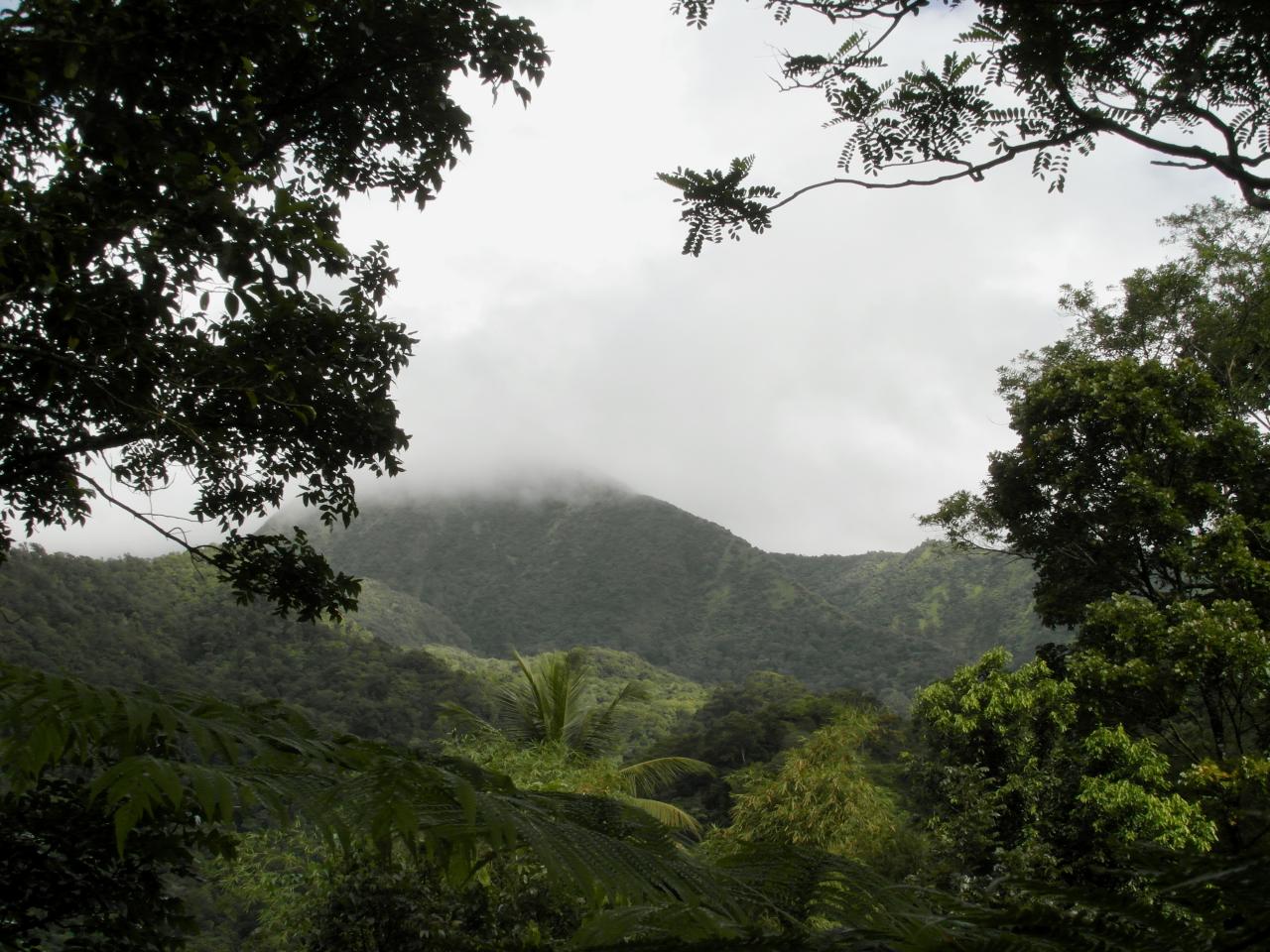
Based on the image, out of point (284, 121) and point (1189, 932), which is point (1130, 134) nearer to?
point (1189, 932)

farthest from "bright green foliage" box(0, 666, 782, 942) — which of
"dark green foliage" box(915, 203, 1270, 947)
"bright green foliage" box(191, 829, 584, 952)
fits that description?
"dark green foliage" box(915, 203, 1270, 947)

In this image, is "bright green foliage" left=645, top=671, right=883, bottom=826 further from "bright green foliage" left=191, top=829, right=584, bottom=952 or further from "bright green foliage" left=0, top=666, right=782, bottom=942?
"bright green foliage" left=0, top=666, right=782, bottom=942

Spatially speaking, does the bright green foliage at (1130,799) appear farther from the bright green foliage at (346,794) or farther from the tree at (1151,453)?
the bright green foliage at (346,794)

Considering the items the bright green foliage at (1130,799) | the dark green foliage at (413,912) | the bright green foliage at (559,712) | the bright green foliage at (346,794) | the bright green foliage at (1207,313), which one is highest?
the bright green foliage at (1207,313)

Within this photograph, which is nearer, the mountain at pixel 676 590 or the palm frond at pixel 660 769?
the palm frond at pixel 660 769

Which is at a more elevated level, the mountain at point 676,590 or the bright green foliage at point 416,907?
the mountain at point 676,590

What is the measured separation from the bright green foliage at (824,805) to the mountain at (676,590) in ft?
95.3

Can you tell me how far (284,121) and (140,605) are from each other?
3039 cm

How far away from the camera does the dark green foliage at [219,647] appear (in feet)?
66.6

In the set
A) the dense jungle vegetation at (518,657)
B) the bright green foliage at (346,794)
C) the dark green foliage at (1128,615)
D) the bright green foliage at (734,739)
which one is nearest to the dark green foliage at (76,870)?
the dense jungle vegetation at (518,657)

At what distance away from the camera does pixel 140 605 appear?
2880 cm

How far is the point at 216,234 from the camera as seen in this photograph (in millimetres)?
2844

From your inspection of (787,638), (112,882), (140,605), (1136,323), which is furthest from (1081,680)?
(787,638)

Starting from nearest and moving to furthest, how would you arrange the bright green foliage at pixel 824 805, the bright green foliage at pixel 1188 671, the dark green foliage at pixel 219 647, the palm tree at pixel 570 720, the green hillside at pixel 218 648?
the bright green foliage at pixel 1188 671 → the bright green foliage at pixel 824 805 → the palm tree at pixel 570 720 → the green hillside at pixel 218 648 → the dark green foliage at pixel 219 647
